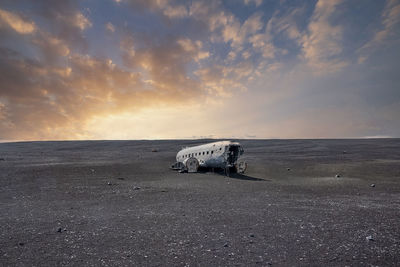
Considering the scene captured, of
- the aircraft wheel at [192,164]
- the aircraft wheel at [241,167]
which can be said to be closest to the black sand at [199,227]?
the aircraft wheel at [241,167]

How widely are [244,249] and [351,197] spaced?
1309cm

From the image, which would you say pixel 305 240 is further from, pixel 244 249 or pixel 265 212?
pixel 265 212

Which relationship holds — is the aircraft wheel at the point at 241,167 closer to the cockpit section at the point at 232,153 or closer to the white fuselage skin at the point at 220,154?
the white fuselage skin at the point at 220,154

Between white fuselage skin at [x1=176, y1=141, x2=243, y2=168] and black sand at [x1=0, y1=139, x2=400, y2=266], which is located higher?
white fuselage skin at [x1=176, y1=141, x2=243, y2=168]

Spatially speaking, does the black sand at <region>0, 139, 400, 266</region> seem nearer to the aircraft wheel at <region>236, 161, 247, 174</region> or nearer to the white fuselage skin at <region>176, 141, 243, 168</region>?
the white fuselage skin at <region>176, 141, 243, 168</region>

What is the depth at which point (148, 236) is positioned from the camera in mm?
9836

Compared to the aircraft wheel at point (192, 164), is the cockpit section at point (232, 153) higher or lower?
higher

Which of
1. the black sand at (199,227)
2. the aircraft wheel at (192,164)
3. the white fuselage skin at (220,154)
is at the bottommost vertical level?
the black sand at (199,227)

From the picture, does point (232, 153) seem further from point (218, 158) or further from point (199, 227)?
point (199, 227)

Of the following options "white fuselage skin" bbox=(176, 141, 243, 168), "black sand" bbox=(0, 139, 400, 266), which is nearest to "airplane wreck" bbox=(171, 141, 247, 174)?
"white fuselage skin" bbox=(176, 141, 243, 168)

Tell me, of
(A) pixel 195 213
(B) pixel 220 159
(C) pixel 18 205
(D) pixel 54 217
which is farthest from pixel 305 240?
(B) pixel 220 159

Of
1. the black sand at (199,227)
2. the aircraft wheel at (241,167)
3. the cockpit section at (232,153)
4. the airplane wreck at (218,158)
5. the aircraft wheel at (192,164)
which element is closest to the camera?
the black sand at (199,227)

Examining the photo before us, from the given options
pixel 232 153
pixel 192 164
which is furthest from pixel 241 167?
pixel 192 164

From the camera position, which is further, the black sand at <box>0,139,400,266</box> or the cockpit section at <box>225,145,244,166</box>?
the cockpit section at <box>225,145,244,166</box>
